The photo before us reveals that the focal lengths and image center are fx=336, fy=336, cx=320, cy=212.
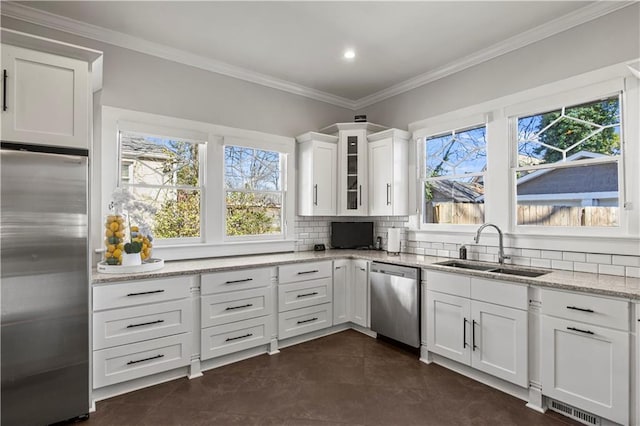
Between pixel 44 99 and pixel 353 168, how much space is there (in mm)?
2972

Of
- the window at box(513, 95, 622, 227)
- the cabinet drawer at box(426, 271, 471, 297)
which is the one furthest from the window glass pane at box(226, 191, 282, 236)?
the window at box(513, 95, 622, 227)

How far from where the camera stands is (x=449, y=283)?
9.39ft

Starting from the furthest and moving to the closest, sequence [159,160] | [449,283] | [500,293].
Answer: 1. [159,160]
2. [449,283]
3. [500,293]

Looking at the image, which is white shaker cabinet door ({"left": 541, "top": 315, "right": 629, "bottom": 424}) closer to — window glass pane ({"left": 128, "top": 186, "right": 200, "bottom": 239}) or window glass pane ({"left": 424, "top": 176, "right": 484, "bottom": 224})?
window glass pane ({"left": 424, "top": 176, "right": 484, "bottom": 224})

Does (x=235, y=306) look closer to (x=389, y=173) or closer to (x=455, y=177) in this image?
(x=389, y=173)

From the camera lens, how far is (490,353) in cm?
258

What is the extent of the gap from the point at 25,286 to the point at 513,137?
12.8ft

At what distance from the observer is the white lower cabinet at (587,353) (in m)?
1.97

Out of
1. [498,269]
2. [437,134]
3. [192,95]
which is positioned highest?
[192,95]

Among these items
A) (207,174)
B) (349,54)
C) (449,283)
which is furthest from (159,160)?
(449,283)

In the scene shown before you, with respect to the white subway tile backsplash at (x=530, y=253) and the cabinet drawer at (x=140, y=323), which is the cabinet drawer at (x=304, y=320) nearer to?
the cabinet drawer at (x=140, y=323)

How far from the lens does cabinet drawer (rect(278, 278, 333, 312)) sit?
130 inches

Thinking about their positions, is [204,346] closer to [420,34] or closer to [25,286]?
[25,286]

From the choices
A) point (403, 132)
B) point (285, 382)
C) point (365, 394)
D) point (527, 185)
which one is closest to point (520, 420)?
point (365, 394)
